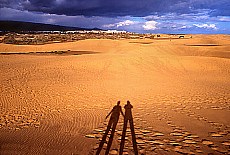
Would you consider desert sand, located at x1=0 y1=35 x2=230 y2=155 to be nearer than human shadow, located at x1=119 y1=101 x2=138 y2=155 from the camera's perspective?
No

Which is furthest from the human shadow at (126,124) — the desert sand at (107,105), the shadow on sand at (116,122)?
the desert sand at (107,105)

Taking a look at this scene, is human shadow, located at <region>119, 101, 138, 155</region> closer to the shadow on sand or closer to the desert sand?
the shadow on sand

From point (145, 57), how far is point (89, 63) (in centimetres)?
480

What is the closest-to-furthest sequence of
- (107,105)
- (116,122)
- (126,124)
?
1. (126,124)
2. (116,122)
3. (107,105)

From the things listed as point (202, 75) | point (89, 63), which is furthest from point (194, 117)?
point (89, 63)

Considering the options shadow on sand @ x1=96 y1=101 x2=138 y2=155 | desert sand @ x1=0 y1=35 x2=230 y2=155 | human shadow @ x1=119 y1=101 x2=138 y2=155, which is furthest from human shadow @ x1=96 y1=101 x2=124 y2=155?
human shadow @ x1=119 y1=101 x2=138 y2=155

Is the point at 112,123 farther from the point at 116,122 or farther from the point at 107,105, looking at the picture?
the point at 107,105

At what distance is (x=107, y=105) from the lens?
27.6ft

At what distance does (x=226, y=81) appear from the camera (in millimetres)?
13312

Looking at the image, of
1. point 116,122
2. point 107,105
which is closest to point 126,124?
point 116,122

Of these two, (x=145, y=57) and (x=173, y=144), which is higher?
(x=145, y=57)

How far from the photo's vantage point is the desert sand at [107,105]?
5.45 metres

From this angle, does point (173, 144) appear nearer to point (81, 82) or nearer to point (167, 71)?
point (81, 82)

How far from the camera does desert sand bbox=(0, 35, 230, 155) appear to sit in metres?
5.45
